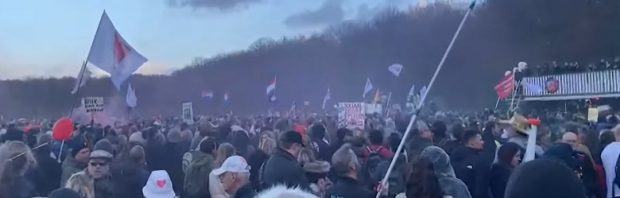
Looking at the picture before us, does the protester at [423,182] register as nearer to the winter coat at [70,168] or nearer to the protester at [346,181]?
the protester at [346,181]

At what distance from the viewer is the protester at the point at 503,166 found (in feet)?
21.6

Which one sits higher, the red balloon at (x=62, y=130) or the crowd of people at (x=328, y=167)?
the red balloon at (x=62, y=130)

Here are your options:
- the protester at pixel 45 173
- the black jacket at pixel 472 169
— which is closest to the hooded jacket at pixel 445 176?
the black jacket at pixel 472 169

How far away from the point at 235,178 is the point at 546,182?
2621 mm

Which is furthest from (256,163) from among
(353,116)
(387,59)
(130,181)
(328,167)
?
(387,59)

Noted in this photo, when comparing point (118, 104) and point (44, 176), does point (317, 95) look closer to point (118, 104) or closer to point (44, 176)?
point (118, 104)

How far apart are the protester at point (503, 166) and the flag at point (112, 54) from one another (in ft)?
18.7

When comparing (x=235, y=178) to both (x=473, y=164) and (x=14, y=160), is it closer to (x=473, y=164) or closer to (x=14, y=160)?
(x=14, y=160)

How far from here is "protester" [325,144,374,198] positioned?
17.7ft

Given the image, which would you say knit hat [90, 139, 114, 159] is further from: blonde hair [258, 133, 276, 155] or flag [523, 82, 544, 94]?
flag [523, 82, 544, 94]

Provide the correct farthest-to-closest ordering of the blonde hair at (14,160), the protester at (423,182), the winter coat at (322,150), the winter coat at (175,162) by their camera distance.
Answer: the winter coat at (175,162), the winter coat at (322,150), the blonde hair at (14,160), the protester at (423,182)

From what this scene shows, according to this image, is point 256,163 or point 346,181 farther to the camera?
point 256,163

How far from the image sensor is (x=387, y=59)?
56688 mm

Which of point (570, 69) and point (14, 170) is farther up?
point (570, 69)
